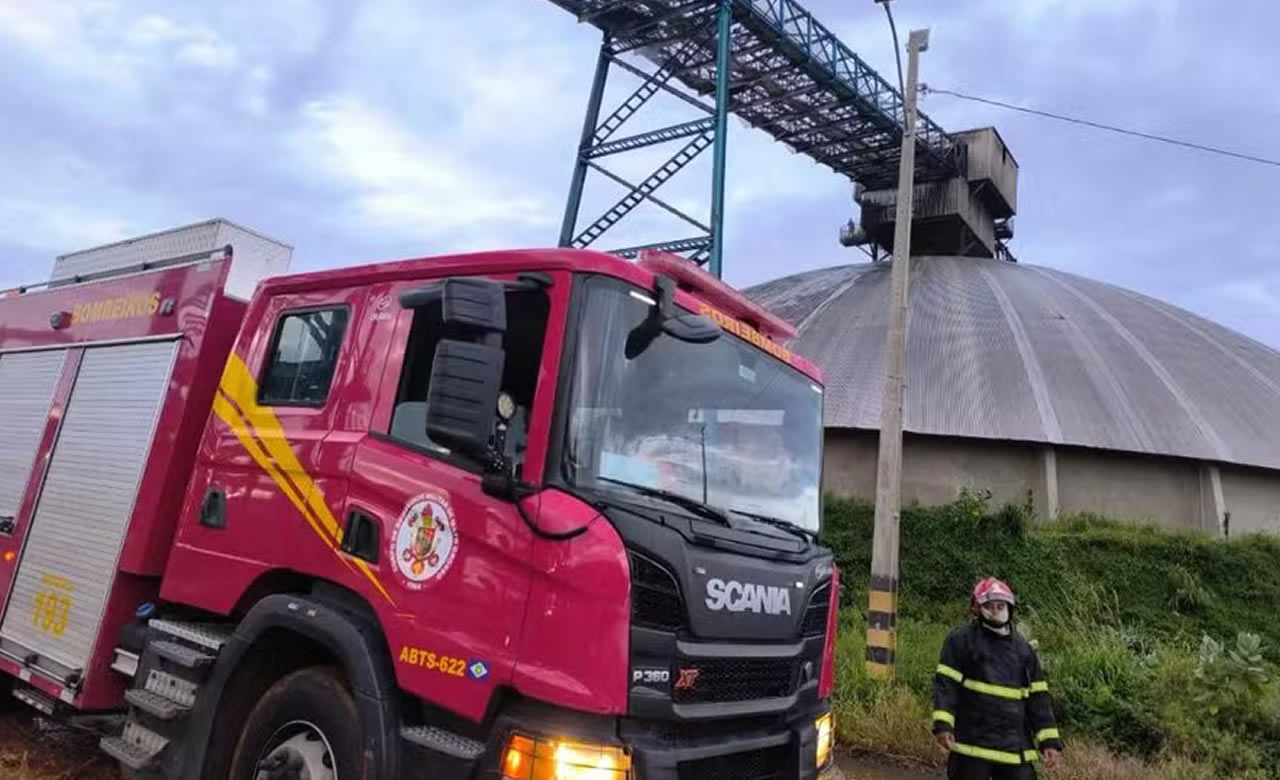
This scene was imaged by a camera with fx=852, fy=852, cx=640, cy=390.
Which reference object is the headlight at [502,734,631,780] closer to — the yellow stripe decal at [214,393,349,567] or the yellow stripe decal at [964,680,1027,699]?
the yellow stripe decal at [214,393,349,567]

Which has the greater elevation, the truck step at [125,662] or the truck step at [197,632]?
the truck step at [197,632]

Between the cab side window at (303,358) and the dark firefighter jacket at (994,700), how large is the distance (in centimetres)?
387

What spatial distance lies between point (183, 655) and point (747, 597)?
2655mm

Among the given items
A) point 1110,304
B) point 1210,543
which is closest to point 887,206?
point 1110,304

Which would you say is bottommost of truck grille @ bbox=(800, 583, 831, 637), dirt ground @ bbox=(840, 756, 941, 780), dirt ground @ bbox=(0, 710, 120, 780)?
dirt ground @ bbox=(0, 710, 120, 780)

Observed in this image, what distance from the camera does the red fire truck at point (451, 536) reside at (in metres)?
2.90

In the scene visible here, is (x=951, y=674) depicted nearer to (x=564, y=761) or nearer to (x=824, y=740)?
(x=824, y=740)

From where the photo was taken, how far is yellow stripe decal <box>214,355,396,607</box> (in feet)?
11.6

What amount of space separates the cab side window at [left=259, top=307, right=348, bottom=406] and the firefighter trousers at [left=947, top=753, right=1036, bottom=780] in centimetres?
408

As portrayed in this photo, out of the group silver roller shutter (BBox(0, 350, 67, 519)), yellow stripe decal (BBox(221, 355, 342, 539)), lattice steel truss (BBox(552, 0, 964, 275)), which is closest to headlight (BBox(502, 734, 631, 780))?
yellow stripe decal (BBox(221, 355, 342, 539))

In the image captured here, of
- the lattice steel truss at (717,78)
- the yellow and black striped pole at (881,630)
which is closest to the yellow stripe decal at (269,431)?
the yellow and black striped pole at (881,630)

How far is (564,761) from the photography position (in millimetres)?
2723

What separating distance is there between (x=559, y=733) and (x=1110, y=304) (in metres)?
27.0

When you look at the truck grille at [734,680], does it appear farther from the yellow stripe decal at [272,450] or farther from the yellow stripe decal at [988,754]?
the yellow stripe decal at [988,754]
